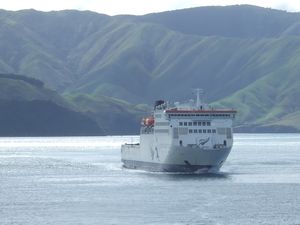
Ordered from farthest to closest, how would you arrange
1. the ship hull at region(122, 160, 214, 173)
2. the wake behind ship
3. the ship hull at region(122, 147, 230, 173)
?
the ship hull at region(122, 160, 214, 173), the wake behind ship, the ship hull at region(122, 147, 230, 173)

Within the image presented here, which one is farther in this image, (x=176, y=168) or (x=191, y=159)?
(x=176, y=168)

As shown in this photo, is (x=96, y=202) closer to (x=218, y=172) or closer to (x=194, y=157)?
(x=194, y=157)

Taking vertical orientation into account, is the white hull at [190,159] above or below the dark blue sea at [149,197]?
above

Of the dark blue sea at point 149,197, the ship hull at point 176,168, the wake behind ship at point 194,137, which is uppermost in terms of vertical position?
the wake behind ship at point 194,137

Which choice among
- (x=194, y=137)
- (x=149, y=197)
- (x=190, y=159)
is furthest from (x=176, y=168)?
(x=149, y=197)

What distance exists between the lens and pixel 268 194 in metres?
111


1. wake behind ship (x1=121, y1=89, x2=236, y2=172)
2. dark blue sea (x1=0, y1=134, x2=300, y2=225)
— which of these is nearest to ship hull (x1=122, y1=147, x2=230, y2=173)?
wake behind ship (x1=121, y1=89, x2=236, y2=172)

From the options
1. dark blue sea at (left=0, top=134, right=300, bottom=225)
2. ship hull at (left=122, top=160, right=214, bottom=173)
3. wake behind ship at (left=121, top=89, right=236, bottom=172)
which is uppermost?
wake behind ship at (left=121, top=89, right=236, bottom=172)

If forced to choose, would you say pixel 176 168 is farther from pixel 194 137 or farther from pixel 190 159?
pixel 194 137

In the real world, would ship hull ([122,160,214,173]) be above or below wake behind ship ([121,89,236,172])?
below

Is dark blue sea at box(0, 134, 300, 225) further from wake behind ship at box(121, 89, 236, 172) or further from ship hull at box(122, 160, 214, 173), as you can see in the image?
wake behind ship at box(121, 89, 236, 172)

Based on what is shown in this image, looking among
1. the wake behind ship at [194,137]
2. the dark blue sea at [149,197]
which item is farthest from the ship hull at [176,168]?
the dark blue sea at [149,197]

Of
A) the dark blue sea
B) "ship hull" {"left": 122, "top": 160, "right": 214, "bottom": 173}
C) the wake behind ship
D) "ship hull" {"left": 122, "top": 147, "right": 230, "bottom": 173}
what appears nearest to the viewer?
the dark blue sea

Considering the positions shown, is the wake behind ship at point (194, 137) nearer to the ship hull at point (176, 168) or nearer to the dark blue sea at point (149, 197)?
the ship hull at point (176, 168)
